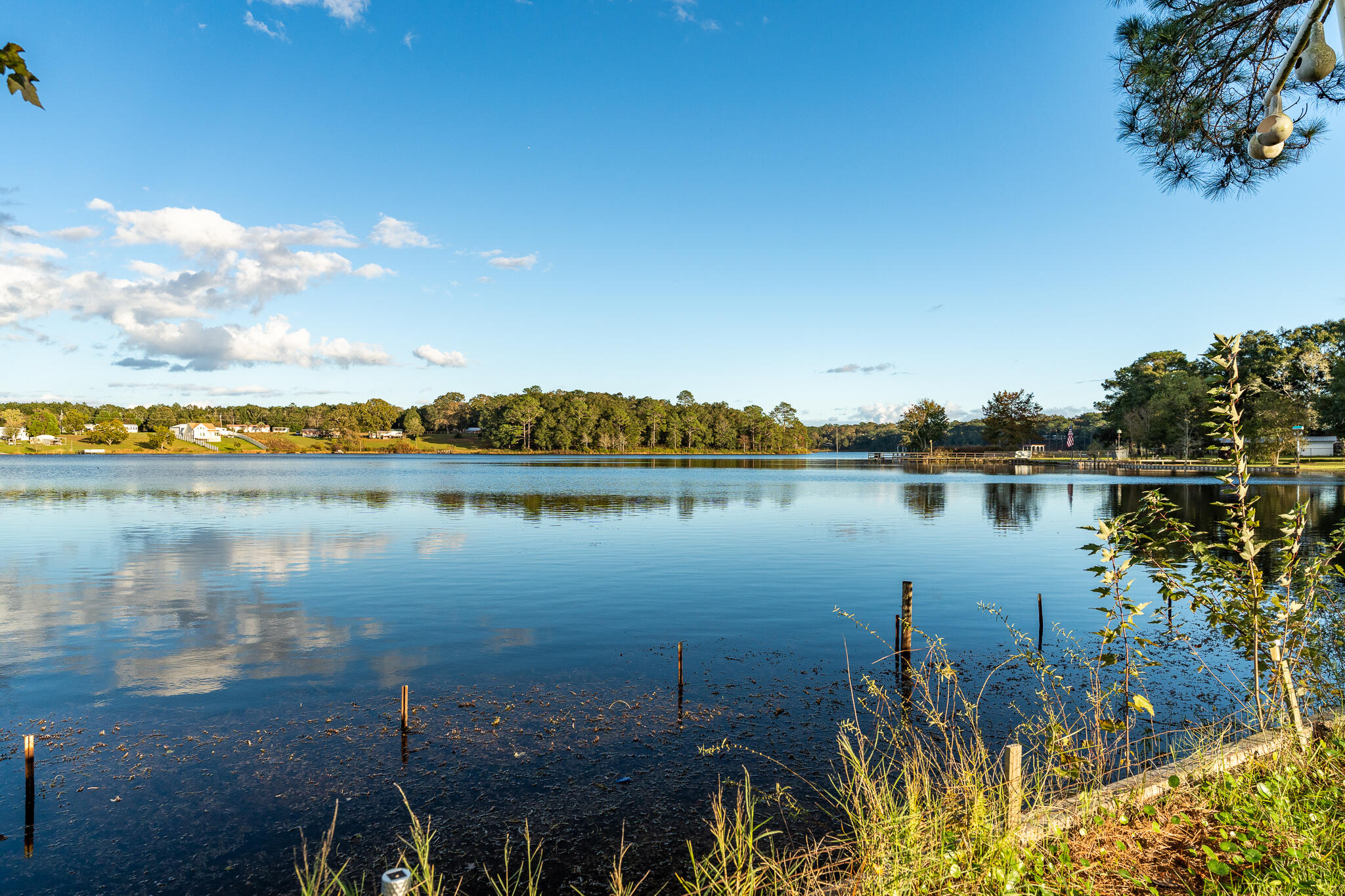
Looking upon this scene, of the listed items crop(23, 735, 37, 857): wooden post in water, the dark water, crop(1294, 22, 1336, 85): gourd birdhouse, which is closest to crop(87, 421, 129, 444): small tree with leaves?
the dark water

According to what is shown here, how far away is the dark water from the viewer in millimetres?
8430

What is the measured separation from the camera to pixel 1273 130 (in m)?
4.96

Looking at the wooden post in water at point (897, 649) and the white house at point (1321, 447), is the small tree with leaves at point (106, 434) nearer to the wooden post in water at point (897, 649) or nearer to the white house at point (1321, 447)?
the wooden post in water at point (897, 649)

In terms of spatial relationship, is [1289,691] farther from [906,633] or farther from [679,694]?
[679,694]

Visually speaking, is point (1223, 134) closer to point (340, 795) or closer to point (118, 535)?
point (340, 795)

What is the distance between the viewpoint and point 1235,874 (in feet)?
17.6

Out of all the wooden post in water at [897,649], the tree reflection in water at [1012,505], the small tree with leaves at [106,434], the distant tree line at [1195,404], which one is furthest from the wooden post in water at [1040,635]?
the small tree with leaves at [106,434]

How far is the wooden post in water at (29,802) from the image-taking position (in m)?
7.77

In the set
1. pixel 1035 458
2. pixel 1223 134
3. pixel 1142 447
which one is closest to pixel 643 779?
pixel 1223 134

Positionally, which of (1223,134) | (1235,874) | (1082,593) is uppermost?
(1223,134)

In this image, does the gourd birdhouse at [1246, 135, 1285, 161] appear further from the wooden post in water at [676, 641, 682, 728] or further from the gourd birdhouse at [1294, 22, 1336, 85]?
the wooden post in water at [676, 641, 682, 728]

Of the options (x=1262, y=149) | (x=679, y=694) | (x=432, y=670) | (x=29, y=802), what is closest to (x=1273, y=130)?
(x=1262, y=149)

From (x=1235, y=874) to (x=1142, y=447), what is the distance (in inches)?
4995

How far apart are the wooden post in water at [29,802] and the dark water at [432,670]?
83 millimetres
